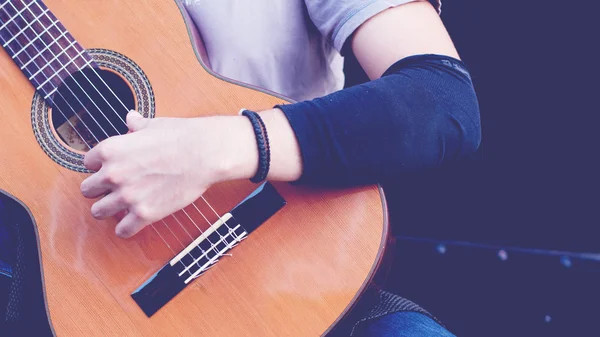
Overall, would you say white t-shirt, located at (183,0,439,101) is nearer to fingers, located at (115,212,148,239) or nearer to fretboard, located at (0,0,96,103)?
fretboard, located at (0,0,96,103)

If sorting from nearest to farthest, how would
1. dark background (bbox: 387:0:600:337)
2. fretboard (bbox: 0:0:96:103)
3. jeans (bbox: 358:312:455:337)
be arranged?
fretboard (bbox: 0:0:96:103), jeans (bbox: 358:312:455:337), dark background (bbox: 387:0:600:337)

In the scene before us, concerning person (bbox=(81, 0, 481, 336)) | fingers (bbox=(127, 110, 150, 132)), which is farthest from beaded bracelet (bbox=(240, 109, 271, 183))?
fingers (bbox=(127, 110, 150, 132))

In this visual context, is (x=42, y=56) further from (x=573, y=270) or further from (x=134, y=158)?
(x=573, y=270)

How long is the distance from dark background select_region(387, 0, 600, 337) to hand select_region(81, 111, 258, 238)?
74 cm

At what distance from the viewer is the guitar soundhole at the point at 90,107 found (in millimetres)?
866

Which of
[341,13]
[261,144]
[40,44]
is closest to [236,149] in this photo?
[261,144]

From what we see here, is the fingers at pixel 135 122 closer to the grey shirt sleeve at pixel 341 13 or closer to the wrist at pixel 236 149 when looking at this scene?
the wrist at pixel 236 149

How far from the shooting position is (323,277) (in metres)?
0.77

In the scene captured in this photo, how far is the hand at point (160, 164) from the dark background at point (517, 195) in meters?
0.74

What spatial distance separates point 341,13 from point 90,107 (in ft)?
1.74

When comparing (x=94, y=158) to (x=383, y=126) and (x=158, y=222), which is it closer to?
(x=158, y=222)

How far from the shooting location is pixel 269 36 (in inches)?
37.6

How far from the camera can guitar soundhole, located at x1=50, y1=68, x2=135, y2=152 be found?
0.87 meters

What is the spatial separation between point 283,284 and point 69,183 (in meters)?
0.43
